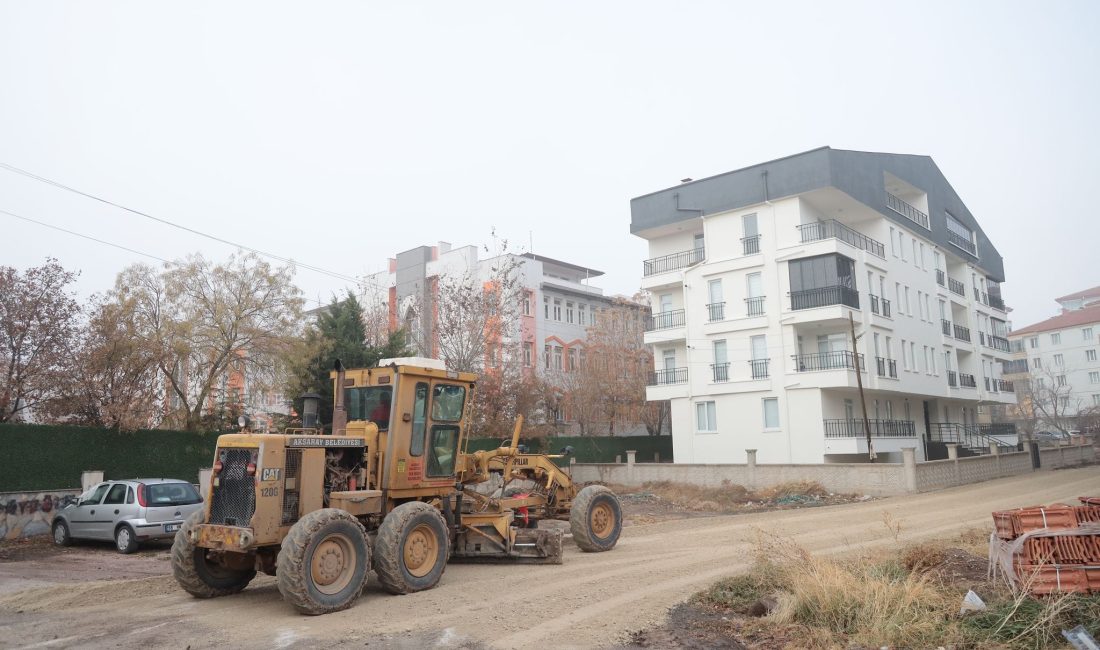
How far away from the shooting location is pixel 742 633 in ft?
24.5

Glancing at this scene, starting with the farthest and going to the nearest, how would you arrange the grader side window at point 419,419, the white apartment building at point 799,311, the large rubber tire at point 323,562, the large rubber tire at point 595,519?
1. the white apartment building at point 799,311
2. the large rubber tire at point 595,519
3. the grader side window at point 419,419
4. the large rubber tire at point 323,562

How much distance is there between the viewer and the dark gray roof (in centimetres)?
3344

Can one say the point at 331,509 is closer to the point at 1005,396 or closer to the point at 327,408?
the point at 327,408

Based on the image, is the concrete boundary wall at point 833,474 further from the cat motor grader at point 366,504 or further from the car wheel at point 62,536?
the car wheel at point 62,536

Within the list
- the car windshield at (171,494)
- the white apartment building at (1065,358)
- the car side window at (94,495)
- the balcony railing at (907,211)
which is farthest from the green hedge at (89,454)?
the white apartment building at (1065,358)

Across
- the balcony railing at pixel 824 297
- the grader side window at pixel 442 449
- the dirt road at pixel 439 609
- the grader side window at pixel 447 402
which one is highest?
the balcony railing at pixel 824 297

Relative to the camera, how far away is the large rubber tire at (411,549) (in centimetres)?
970

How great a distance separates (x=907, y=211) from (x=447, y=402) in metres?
37.0

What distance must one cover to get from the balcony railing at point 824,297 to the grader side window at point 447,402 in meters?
24.3

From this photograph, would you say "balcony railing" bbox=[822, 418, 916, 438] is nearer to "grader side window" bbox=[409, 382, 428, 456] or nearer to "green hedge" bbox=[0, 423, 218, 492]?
"green hedge" bbox=[0, 423, 218, 492]

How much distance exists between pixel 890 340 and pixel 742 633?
32.1 m

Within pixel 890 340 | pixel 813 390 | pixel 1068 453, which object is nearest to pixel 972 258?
pixel 1068 453

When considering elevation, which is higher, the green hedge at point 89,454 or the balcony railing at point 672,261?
the balcony railing at point 672,261

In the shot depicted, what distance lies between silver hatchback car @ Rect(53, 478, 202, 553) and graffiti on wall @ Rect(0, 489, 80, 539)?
932 mm
